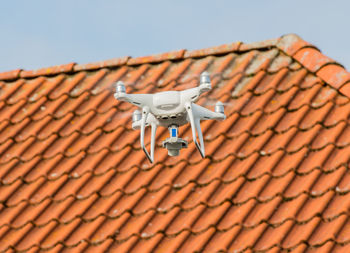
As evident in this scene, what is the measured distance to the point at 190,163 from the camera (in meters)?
8.30

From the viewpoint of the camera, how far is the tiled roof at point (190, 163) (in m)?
7.39

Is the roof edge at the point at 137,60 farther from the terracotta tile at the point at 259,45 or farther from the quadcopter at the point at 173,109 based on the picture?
the quadcopter at the point at 173,109

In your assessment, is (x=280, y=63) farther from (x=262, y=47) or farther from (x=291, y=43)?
(x=262, y=47)

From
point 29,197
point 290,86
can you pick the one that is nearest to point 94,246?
point 29,197

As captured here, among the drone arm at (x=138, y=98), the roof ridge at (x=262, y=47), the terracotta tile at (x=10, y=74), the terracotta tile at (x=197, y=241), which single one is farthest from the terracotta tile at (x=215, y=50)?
the drone arm at (x=138, y=98)

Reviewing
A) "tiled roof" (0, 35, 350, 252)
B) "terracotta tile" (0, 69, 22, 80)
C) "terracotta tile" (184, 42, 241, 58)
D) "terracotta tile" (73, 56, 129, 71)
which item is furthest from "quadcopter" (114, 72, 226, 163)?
"terracotta tile" (0, 69, 22, 80)

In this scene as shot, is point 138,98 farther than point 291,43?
No

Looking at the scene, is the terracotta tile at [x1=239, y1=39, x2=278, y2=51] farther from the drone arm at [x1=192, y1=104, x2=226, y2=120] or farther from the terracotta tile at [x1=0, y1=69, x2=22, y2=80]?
the drone arm at [x1=192, y1=104, x2=226, y2=120]

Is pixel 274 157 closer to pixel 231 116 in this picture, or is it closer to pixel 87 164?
pixel 231 116

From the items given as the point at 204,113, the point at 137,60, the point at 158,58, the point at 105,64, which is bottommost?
the point at 204,113

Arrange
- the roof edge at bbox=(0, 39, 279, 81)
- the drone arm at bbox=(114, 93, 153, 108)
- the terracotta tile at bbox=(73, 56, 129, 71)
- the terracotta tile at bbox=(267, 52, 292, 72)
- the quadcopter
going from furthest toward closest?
the terracotta tile at bbox=(73, 56, 129, 71), the roof edge at bbox=(0, 39, 279, 81), the terracotta tile at bbox=(267, 52, 292, 72), the drone arm at bbox=(114, 93, 153, 108), the quadcopter

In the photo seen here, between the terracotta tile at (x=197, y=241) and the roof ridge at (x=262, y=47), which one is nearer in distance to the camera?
the terracotta tile at (x=197, y=241)

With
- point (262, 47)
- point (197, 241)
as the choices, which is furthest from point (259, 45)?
point (197, 241)

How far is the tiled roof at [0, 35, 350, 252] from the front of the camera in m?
7.39
